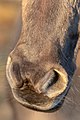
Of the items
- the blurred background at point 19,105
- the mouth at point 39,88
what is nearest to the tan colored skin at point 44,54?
the mouth at point 39,88

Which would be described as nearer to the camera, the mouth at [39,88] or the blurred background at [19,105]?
the mouth at [39,88]

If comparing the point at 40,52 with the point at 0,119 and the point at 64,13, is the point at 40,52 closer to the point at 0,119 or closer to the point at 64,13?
the point at 64,13

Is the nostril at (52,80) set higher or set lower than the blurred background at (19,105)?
higher

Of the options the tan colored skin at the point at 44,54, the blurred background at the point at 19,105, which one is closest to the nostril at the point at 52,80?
the tan colored skin at the point at 44,54

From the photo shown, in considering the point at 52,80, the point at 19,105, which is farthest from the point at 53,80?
the point at 19,105

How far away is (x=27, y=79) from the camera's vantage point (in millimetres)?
1290

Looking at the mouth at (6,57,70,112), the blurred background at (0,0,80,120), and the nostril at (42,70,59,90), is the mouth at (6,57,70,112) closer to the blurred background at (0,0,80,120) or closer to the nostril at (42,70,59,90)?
the nostril at (42,70,59,90)

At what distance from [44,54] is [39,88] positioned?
0.12 meters

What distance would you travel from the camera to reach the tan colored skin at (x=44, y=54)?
4.26 feet

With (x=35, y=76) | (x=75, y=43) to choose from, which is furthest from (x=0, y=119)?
(x=35, y=76)

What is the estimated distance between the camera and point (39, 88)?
127 centimetres

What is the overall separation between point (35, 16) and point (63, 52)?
0.14m

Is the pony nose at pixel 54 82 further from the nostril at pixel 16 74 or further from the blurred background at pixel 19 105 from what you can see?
the blurred background at pixel 19 105

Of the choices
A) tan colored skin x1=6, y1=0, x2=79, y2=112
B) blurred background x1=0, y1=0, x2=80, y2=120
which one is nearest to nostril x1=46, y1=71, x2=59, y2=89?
tan colored skin x1=6, y1=0, x2=79, y2=112
